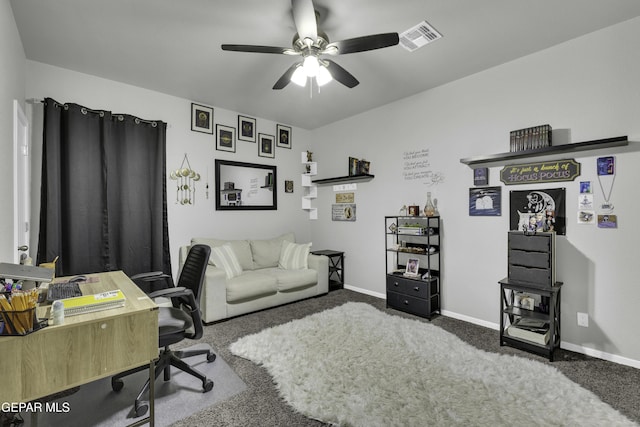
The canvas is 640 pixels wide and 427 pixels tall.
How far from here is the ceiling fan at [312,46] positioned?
191cm

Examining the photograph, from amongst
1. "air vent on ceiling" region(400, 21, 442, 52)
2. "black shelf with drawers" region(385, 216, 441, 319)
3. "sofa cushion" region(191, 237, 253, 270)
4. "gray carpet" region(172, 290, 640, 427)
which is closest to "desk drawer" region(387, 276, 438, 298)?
"black shelf with drawers" region(385, 216, 441, 319)

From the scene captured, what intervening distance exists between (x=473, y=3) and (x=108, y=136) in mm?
3670

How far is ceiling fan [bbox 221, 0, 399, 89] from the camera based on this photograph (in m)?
1.91

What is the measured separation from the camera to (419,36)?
96.0 inches

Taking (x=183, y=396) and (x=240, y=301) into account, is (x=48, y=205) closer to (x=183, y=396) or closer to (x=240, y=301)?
(x=240, y=301)

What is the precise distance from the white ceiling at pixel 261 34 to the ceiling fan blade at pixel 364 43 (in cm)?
29

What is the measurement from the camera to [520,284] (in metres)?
2.58

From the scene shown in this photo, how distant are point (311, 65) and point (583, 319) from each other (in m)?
3.11

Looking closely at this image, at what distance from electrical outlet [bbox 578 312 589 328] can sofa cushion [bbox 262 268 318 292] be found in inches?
110

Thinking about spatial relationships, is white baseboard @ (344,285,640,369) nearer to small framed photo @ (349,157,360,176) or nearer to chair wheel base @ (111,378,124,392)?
small framed photo @ (349,157,360,176)

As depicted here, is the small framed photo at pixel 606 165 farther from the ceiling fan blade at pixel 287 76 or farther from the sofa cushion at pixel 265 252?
the sofa cushion at pixel 265 252

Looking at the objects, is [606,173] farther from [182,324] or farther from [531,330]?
[182,324]

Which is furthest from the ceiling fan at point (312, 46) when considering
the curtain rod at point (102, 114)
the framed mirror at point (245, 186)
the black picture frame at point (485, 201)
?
the framed mirror at point (245, 186)

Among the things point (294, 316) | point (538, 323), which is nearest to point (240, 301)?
point (294, 316)
